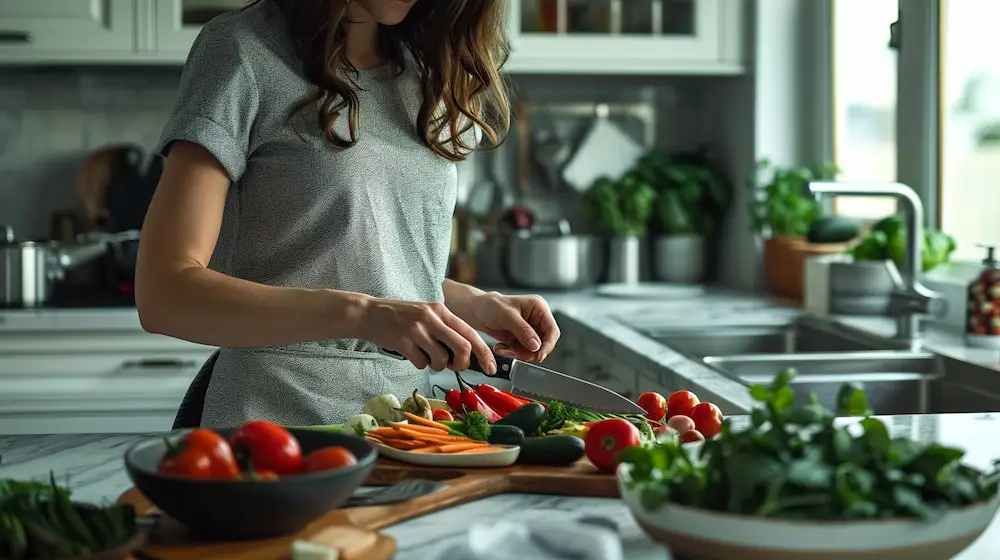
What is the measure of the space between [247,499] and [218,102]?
26.3 inches

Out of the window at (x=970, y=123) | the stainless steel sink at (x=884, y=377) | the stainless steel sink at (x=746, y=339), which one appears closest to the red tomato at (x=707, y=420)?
the stainless steel sink at (x=884, y=377)

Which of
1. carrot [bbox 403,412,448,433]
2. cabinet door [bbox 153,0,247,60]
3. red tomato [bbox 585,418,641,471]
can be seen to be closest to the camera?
red tomato [bbox 585,418,641,471]

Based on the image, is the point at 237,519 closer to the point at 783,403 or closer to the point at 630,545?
the point at 630,545

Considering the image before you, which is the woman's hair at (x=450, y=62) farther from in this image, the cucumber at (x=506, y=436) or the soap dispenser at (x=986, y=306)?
the soap dispenser at (x=986, y=306)

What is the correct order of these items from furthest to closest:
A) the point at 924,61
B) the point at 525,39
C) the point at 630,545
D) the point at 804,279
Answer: the point at 525,39
the point at 804,279
the point at 924,61
the point at 630,545

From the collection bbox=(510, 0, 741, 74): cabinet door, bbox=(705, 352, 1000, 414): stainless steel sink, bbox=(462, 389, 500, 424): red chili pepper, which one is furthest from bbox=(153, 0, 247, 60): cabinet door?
bbox=(462, 389, 500, 424): red chili pepper

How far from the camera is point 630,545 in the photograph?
94 cm

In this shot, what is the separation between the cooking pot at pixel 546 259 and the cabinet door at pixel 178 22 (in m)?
0.98

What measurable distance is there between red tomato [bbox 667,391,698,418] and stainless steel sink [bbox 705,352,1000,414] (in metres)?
0.71

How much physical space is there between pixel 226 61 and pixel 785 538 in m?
0.94

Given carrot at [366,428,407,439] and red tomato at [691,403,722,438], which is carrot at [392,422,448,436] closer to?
carrot at [366,428,407,439]

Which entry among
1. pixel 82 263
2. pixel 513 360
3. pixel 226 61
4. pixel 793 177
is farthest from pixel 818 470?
pixel 82 263

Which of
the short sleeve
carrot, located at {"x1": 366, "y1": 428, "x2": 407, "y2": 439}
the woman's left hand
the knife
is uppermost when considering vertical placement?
the short sleeve

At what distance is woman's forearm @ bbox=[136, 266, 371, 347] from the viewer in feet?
4.06
